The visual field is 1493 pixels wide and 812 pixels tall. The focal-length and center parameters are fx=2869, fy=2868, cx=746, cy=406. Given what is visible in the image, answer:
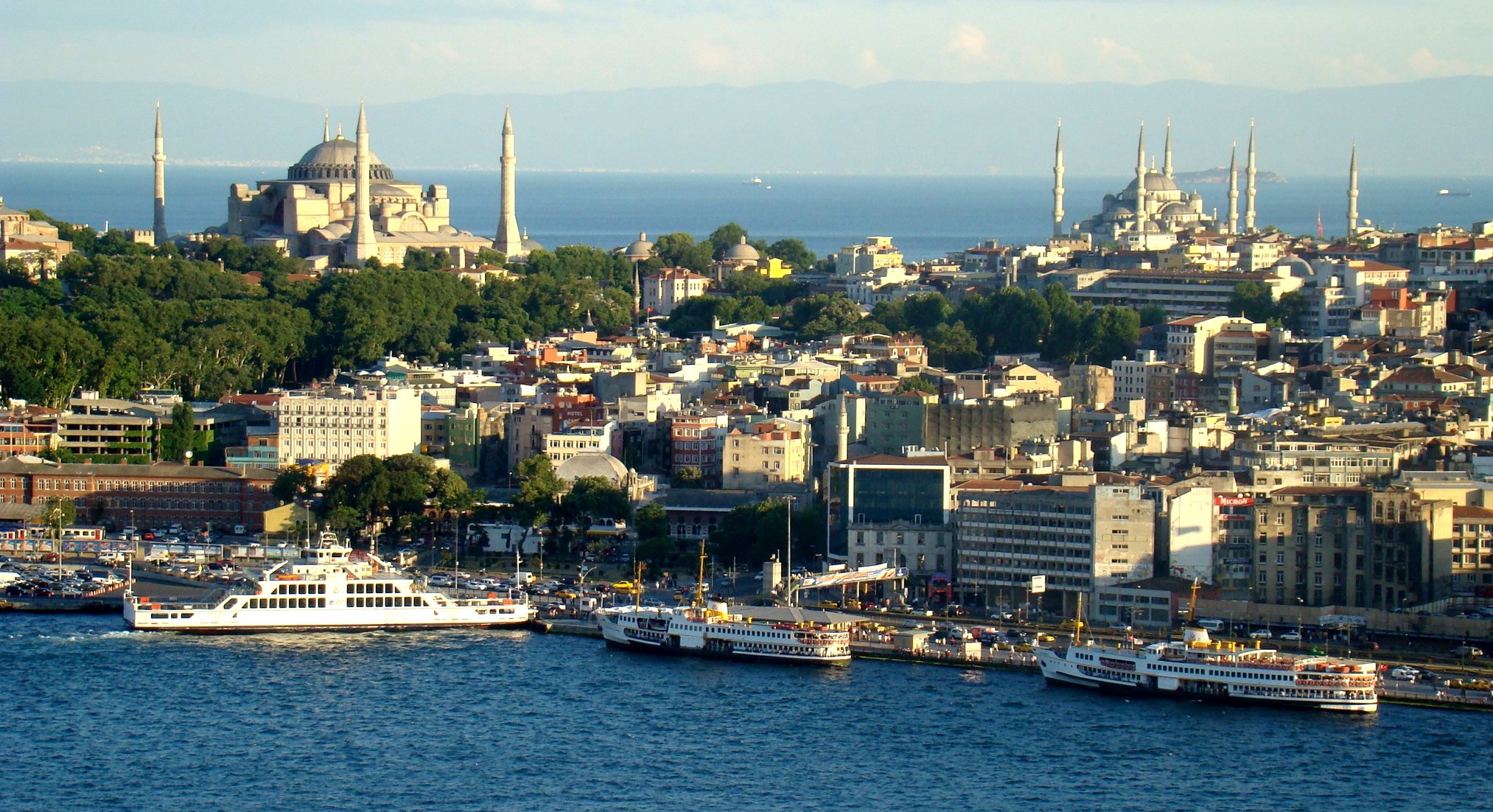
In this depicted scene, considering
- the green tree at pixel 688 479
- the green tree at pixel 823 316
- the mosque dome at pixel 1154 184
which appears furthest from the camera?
the mosque dome at pixel 1154 184

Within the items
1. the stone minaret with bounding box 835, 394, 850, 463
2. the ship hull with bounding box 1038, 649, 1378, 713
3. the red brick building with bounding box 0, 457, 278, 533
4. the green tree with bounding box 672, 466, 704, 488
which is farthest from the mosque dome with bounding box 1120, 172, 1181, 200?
the ship hull with bounding box 1038, 649, 1378, 713

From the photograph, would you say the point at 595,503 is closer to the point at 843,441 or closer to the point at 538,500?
the point at 538,500

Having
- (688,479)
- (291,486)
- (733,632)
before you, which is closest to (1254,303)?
(688,479)

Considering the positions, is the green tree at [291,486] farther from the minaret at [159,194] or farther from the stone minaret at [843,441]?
the minaret at [159,194]

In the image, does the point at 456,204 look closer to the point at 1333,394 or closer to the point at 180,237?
the point at 180,237

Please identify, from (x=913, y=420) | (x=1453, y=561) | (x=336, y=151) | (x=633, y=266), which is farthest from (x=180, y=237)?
(x=1453, y=561)

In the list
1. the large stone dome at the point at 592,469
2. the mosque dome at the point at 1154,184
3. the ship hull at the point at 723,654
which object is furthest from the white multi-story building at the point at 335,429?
the mosque dome at the point at 1154,184

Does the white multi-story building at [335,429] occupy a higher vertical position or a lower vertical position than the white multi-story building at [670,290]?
lower
